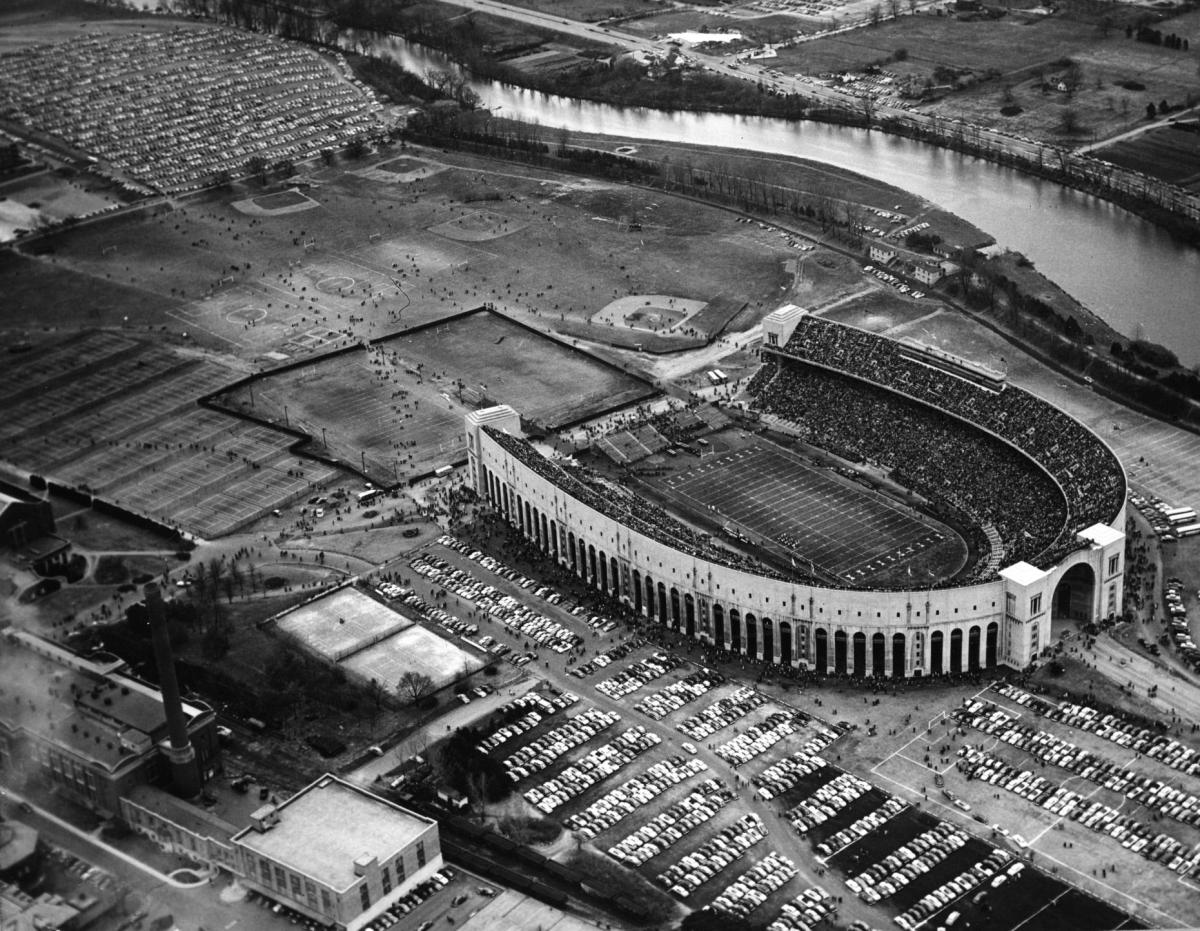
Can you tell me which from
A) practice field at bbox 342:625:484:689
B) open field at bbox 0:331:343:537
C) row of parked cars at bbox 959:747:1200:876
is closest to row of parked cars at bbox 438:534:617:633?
practice field at bbox 342:625:484:689

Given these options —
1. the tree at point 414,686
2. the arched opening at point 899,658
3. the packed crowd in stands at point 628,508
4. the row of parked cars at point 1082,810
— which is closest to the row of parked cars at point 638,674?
the packed crowd in stands at point 628,508

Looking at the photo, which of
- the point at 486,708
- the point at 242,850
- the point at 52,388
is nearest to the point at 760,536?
the point at 486,708

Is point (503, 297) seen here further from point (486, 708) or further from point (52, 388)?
point (486, 708)

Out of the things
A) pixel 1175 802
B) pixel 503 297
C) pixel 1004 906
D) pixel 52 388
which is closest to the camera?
pixel 1004 906

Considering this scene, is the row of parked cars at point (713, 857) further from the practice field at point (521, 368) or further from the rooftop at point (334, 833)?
the practice field at point (521, 368)

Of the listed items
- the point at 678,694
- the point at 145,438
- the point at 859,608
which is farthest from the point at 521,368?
the point at 859,608

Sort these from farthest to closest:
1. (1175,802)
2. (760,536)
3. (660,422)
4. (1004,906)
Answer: (660,422) → (760,536) → (1175,802) → (1004,906)
